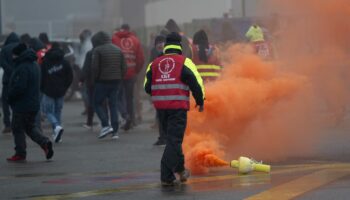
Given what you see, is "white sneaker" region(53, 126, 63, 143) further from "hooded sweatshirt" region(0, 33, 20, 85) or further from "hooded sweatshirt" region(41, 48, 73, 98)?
"hooded sweatshirt" region(0, 33, 20, 85)

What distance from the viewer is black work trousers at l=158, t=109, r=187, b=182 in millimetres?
10680

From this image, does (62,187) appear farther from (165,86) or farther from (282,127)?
(282,127)

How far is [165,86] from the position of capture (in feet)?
35.4

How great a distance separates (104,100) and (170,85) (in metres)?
6.14

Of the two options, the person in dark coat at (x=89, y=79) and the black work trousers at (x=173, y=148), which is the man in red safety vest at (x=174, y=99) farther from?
the person in dark coat at (x=89, y=79)

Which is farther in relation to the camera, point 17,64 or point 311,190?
point 17,64

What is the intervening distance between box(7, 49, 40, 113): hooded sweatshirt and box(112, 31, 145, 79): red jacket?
14.5 ft

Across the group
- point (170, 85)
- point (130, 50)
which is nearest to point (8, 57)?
point (130, 50)

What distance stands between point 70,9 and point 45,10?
89.1 inches

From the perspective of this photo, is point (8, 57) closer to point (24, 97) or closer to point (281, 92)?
point (24, 97)

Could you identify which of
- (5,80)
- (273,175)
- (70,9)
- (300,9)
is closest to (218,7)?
(5,80)

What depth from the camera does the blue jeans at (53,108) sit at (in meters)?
16.3

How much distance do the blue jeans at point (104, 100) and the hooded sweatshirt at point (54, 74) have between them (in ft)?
2.08

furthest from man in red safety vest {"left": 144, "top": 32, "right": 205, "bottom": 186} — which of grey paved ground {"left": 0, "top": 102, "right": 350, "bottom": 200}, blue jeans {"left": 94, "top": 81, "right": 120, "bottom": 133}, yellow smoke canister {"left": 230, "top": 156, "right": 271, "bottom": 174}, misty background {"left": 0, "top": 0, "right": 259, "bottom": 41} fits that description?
blue jeans {"left": 94, "top": 81, "right": 120, "bottom": 133}
